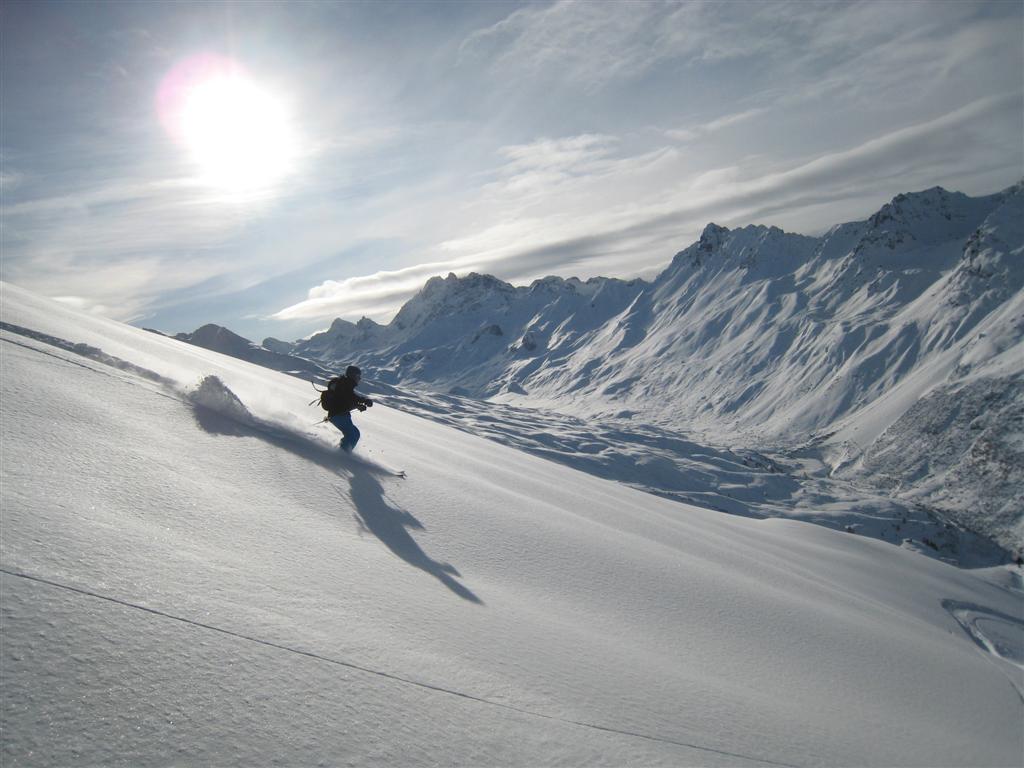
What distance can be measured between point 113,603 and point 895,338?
197 m

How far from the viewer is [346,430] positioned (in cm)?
805

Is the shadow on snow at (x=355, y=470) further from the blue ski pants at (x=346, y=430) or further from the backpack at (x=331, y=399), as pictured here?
the backpack at (x=331, y=399)

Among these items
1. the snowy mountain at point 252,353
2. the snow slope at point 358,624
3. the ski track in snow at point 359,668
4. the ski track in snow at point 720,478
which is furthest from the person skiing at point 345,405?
the snowy mountain at point 252,353

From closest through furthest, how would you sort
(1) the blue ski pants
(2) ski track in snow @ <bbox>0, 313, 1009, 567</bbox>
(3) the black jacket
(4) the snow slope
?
1. (4) the snow slope
2. (1) the blue ski pants
3. (3) the black jacket
4. (2) ski track in snow @ <bbox>0, 313, 1009, 567</bbox>

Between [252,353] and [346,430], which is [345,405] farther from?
[252,353]

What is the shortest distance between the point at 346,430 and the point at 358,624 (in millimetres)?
5163

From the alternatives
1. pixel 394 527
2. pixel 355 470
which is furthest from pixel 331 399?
pixel 394 527

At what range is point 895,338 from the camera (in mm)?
163375

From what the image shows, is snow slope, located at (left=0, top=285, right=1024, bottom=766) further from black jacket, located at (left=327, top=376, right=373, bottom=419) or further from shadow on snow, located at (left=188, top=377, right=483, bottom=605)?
black jacket, located at (left=327, top=376, right=373, bottom=419)

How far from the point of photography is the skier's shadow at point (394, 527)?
443cm

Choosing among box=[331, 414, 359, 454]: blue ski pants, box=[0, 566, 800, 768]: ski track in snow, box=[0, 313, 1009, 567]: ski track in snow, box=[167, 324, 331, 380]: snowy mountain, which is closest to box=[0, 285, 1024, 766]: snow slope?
box=[0, 566, 800, 768]: ski track in snow

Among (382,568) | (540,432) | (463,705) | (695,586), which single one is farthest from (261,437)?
(540,432)

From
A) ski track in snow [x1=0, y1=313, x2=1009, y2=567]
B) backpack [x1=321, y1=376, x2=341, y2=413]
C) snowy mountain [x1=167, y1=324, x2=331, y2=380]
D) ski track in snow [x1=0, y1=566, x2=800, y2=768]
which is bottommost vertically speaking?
ski track in snow [x1=0, y1=313, x2=1009, y2=567]

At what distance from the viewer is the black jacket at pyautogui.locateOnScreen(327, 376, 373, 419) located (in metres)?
8.33
